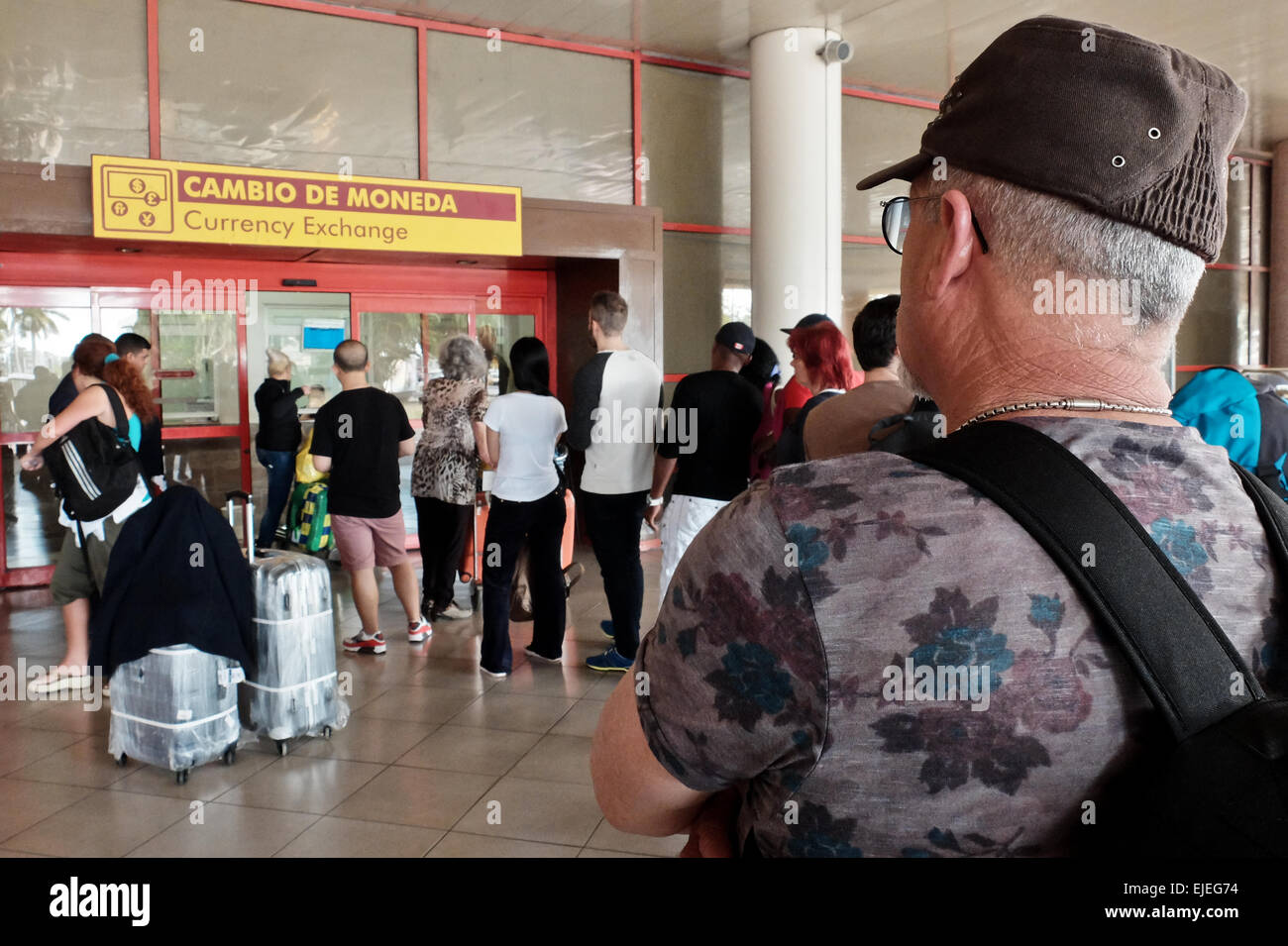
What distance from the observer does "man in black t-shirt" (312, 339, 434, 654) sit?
17.8ft

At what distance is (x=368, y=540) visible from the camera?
18.2 ft

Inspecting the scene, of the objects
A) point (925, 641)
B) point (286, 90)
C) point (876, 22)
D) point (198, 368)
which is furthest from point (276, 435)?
point (925, 641)

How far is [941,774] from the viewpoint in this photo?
2.72 feet

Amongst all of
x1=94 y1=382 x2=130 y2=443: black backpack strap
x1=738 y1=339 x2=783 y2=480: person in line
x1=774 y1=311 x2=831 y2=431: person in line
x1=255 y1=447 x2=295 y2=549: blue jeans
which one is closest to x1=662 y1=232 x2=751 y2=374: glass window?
x1=255 y1=447 x2=295 y2=549: blue jeans

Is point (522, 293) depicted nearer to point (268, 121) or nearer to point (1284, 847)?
point (268, 121)

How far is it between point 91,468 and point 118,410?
33cm

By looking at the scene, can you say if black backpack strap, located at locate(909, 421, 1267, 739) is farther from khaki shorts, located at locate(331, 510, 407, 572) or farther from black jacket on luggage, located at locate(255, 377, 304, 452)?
Answer: black jacket on luggage, located at locate(255, 377, 304, 452)

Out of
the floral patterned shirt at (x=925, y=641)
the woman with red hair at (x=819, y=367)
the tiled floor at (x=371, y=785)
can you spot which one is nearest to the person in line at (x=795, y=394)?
the woman with red hair at (x=819, y=367)

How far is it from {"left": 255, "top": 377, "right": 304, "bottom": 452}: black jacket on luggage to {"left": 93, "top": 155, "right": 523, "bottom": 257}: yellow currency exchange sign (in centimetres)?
122

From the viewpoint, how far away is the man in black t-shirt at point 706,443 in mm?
4816

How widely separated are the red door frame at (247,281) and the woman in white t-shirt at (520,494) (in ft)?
12.3

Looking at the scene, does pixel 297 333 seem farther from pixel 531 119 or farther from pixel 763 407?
pixel 763 407
